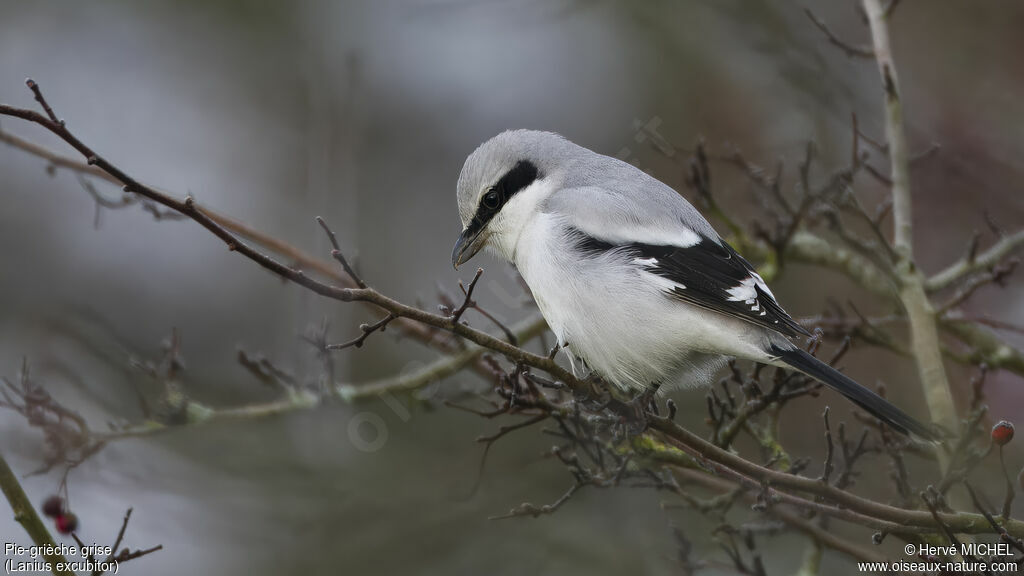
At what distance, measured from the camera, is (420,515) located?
3984 mm

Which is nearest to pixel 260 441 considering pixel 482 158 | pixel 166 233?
pixel 482 158

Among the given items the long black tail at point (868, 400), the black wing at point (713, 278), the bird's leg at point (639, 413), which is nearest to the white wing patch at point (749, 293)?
the black wing at point (713, 278)

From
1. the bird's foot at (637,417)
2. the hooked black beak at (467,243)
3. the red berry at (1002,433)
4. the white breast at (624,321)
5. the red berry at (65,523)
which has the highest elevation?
the hooked black beak at (467,243)

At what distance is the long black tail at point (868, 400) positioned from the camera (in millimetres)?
2279

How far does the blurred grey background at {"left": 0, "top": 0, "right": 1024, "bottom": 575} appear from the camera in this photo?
401 centimetres

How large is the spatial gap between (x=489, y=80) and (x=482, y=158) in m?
4.46

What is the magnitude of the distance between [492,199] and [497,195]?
27mm

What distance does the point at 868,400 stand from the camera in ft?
7.52

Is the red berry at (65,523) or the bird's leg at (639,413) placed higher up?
the bird's leg at (639,413)

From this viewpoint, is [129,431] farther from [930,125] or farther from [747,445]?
[930,125]

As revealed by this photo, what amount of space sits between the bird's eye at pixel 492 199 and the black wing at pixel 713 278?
0.43m

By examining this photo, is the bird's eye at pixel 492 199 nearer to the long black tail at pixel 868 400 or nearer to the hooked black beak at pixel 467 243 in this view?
the hooked black beak at pixel 467 243

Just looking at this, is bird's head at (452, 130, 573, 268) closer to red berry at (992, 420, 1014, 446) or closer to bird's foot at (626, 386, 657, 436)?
bird's foot at (626, 386, 657, 436)

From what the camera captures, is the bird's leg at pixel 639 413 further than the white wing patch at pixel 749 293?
No
